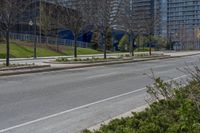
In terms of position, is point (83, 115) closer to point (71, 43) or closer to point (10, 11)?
point (10, 11)

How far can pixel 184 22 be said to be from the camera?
88.0 meters

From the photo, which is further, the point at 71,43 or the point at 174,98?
the point at 71,43

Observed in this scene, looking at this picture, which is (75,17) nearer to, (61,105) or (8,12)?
(8,12)

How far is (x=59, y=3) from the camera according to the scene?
41875 mm

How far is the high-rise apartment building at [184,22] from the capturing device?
65363 mm

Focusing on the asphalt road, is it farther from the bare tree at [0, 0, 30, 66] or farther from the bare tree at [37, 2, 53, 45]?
the bare tree at [37, 2, 53, 45]

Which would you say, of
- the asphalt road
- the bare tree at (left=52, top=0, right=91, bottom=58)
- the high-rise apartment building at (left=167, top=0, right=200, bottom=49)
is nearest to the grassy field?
the bare tree at (left=52, top=0, right=91, bottom=58)

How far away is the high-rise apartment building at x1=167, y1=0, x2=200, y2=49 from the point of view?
6536 cm

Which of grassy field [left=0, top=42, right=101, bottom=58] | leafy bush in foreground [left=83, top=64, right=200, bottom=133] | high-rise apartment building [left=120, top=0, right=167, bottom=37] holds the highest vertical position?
high-rise apartment building [left=120, top=0, right=167, bottom=37]

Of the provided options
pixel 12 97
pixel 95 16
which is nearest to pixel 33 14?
pixel 95 16

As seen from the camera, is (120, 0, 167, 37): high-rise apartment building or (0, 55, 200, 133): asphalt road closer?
(0, 55, 200, 133): asphalt road

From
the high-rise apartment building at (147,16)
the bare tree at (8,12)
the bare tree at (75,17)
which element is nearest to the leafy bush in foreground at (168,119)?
the bare tree at (8,12)

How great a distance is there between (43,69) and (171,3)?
156 feet

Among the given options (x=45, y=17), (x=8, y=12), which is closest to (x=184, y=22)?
(x=45, y=17)
